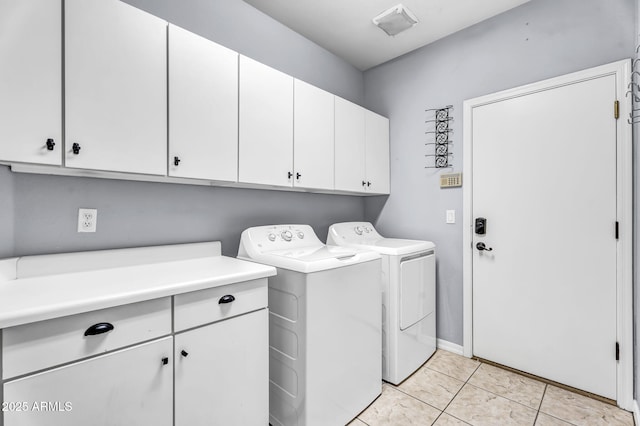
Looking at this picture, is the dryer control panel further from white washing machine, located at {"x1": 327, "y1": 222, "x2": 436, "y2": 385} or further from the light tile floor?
the light tile floor

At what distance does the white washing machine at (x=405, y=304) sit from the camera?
82.4 inches

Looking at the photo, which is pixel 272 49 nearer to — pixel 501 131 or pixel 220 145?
pixel 220 145

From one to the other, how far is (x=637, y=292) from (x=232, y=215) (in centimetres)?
258

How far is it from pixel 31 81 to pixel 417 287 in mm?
2428

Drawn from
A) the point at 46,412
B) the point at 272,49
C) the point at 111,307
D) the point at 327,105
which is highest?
the point at 272,49

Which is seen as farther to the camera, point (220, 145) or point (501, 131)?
point (501, 131)

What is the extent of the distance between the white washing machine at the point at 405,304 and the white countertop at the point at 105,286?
998 mm

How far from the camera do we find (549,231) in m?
2.10

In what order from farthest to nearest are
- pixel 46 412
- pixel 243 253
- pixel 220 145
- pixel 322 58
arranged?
pixel 322 58
pixel 243 253
pixel 220 145
pixel 46 412

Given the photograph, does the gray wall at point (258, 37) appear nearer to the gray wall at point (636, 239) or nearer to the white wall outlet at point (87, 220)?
the white wall outlet at point (87, 220)

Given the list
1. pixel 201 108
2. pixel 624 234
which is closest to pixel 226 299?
pixel 201 108

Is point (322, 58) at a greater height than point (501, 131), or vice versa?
point (322, 58)

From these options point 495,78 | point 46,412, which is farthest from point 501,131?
point 46,412

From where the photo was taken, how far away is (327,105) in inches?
90.7
